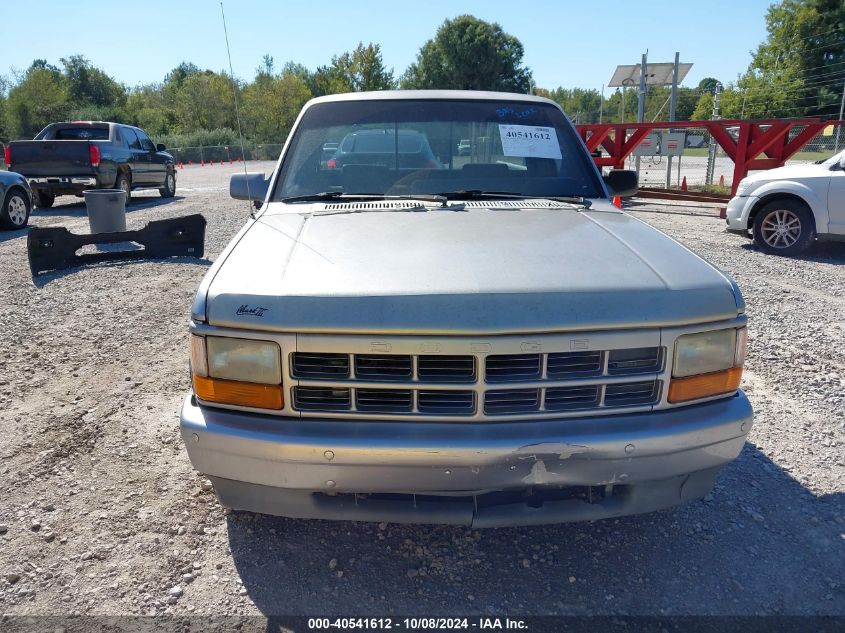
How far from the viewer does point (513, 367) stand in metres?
2.07

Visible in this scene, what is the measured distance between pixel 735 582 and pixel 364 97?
3.04 metres

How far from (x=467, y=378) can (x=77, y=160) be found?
13499 mm

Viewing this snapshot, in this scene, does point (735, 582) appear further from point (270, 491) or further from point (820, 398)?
point (820, 398)

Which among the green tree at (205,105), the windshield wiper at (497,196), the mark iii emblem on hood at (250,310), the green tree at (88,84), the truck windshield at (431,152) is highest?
the green tree at (88,84)

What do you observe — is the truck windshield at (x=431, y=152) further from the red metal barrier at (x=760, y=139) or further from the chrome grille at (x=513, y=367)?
the red metal barrier at (x=760, y=139)

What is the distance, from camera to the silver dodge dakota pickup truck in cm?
203

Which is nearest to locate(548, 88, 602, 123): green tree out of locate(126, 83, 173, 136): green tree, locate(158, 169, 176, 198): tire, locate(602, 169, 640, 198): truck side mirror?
locate(126, 83, 173, 136): green tree

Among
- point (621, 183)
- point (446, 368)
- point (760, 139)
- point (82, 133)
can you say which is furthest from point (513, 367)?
point (82, 133)

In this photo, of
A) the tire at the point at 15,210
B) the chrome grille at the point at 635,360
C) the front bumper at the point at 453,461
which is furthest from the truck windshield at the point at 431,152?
the tire at the point at 15,210

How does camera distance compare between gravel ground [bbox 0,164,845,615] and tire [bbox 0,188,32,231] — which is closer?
gravel ground [bbox 0,164,845,615]

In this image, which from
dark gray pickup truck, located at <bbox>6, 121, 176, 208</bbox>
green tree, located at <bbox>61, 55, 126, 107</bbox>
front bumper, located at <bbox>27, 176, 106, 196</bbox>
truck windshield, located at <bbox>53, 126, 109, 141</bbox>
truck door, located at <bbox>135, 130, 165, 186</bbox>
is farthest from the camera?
green tree, located at <bbox>61, 55, 126, 107</bbox>

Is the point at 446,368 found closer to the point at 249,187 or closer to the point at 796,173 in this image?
the point at 249,187

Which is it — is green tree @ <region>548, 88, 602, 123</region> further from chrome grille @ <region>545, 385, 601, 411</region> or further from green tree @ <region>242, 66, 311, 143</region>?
chrome grille @ <region>545, 385, 601, 411</region>

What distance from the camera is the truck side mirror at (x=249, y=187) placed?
3676 millimetres
